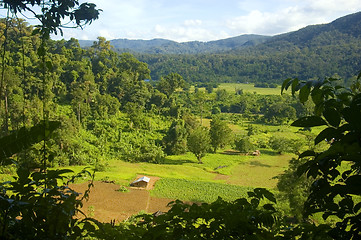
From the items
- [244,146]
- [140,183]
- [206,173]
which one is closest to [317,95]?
[140,183]

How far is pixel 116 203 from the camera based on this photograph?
1547 centimetres

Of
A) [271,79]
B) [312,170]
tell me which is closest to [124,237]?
[312,170]

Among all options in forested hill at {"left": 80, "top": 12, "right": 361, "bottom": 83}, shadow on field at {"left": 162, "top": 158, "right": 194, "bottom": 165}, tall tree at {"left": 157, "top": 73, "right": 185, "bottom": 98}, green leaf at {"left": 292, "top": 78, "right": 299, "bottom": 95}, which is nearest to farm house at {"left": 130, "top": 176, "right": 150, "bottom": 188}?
shadow on field at {"left": 162, "top": 158, "right": 194, "bottom": 165}

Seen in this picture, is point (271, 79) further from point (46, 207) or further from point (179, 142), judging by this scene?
point (46, 207)

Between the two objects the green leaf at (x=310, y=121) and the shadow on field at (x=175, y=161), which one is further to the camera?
the shadow on field at (x=175, y=161)

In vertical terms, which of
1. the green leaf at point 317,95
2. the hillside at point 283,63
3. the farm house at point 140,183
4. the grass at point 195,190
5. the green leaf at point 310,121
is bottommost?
the grass at point 195,190

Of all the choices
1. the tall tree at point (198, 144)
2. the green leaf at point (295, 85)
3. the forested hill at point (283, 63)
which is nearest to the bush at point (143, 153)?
the tall tree at point (198, 144)

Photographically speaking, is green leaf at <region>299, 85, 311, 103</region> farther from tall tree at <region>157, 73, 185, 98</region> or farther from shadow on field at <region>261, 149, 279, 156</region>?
tall tree at <region>157, 73, 185, 98</region>

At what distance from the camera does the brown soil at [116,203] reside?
13.8m

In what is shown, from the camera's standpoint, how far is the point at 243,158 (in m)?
28.4

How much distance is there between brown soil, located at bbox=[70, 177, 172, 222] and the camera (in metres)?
13.8

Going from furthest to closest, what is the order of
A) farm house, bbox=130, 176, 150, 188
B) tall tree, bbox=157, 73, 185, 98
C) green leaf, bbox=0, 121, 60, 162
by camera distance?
tall tree, bbox=157, 73, 185, 98 → farm house, bbox=130, 176, 150, 188 → green leaf, bbox=0, 121, 60, 162

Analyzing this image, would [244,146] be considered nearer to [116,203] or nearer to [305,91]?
[116,203]

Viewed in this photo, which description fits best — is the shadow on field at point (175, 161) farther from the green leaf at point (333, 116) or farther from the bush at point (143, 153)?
the green leaf at point (333, 116)
